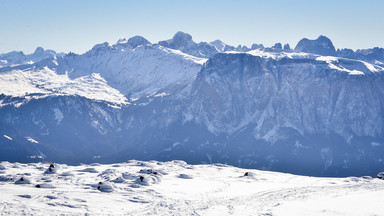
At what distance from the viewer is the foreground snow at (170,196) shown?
9138 centimetres

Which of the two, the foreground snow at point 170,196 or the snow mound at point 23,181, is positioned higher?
→ the snow mound at point 23,181

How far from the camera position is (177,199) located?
105375mm

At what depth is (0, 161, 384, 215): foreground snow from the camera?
9138 cm

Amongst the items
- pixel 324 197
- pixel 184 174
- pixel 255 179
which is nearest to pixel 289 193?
pixel 324 197

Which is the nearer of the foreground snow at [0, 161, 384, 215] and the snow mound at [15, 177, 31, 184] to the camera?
the foreground snow at [0, 161, 384, 215]

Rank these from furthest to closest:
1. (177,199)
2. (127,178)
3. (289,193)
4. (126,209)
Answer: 1. (127,178)
2. (289,193)
3. (177,199)
4. (126,209)

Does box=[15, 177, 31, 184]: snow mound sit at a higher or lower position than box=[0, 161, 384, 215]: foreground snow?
higher

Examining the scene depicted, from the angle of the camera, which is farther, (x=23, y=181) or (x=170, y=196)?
(x=23, y=181)

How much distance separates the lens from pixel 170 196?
358 feet

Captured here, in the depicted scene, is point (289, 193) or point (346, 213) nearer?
point (346, 213)

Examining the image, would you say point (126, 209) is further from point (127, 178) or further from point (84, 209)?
point (127, 178)

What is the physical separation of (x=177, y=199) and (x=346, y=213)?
129ft

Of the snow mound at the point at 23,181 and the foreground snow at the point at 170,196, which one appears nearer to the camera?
the foreground snow at the point at 170,196

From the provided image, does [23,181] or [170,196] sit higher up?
[23,181]
